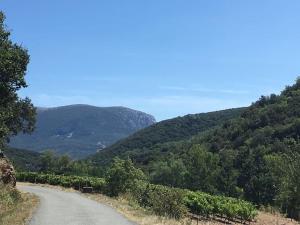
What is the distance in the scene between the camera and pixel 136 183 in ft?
135

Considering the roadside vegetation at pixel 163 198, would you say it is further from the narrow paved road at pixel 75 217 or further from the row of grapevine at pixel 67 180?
the narrow paved road at pixel 75 217

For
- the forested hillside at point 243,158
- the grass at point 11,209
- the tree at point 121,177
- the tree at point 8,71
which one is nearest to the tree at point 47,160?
the forested hillside at point 243,158

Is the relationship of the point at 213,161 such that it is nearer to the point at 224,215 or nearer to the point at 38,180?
the point at 38,180

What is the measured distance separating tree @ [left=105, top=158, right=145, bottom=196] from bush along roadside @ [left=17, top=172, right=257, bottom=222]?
0.41 metres

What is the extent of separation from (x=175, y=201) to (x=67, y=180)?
31.2m

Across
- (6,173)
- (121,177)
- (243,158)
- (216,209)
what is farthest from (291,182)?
(243,158)

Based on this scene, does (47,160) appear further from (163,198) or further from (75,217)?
(75,217)

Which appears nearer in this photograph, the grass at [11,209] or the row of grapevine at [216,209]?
the grass at [11,209]

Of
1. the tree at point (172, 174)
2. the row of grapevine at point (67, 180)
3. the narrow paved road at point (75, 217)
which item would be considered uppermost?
the tree at point (172, 174)

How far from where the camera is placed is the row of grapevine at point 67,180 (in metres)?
48.8

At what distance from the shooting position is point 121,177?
42.0m

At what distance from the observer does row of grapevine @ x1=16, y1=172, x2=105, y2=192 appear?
4878 cm

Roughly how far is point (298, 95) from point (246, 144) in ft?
82.8

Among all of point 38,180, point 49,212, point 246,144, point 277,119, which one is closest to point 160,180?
point 246,144
